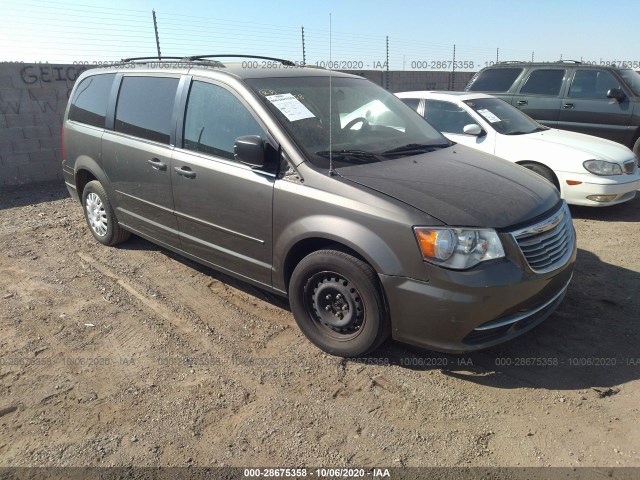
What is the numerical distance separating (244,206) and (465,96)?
14.8 ft

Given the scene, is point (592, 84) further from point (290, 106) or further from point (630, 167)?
point (290, 106)

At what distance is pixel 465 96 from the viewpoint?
6.86 metres

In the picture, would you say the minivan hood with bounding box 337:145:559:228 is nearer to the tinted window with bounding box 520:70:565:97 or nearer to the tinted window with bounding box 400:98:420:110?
the tinted window with bounding box 400:98:420:110

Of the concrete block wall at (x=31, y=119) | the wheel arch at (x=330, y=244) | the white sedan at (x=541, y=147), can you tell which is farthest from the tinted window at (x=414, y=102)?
the concrete block wall at (x=31, y=119)

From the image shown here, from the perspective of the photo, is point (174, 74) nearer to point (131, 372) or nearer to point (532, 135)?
point (131, 372)

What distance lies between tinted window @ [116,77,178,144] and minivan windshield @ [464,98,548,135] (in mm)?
4152

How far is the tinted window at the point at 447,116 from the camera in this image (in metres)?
6.68

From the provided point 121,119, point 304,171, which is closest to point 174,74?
point 121,119

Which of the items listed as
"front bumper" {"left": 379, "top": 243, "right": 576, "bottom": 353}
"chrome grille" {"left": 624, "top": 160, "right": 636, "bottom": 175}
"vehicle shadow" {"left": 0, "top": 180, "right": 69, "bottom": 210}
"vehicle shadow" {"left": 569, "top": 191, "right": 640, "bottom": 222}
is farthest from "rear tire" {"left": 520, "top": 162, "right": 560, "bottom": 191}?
"vehicle shadow" {"left": 0, "top": 180, "right": 69, "bottom": 210}

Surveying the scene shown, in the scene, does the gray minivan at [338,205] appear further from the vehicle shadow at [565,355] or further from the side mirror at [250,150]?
the vehicle shadow at [565,355]

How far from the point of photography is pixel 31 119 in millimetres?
7809

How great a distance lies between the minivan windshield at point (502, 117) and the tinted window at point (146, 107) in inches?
163

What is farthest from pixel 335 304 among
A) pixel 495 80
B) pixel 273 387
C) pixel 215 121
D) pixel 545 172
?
pixel 495 80

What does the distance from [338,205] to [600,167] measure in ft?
14.5
